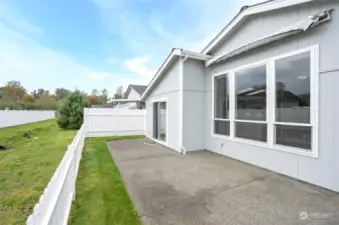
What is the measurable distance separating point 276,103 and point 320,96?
3.56ft

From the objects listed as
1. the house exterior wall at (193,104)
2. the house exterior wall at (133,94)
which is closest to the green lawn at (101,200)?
the house exterior wall at (193,104)

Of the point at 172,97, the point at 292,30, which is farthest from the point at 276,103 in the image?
the point at 172,97

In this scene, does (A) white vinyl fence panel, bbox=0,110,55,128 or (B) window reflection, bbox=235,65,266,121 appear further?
(A) white vinyl fence panel, bbox=0,110,55,128

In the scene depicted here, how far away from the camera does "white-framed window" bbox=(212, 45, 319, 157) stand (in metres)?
4.39

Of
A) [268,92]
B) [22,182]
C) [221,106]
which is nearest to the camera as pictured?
[22,182]

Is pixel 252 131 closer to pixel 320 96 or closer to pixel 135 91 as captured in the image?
pixel 320 96

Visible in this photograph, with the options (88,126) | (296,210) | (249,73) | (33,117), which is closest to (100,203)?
(296,210)

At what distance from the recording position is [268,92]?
5359 millimetres

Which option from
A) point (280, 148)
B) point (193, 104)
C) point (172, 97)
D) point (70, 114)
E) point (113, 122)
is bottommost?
point (280, 148)

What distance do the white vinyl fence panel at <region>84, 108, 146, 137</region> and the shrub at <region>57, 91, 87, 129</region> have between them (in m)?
4.88

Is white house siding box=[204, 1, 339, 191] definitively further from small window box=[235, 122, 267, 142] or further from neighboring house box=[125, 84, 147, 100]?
neighboring house box=[125, 84, 147, 100]

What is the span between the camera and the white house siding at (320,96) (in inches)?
156

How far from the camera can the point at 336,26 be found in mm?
3949

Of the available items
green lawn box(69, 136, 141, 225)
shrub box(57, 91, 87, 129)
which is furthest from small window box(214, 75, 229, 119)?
shrub box(57, 91, 87, 129)
